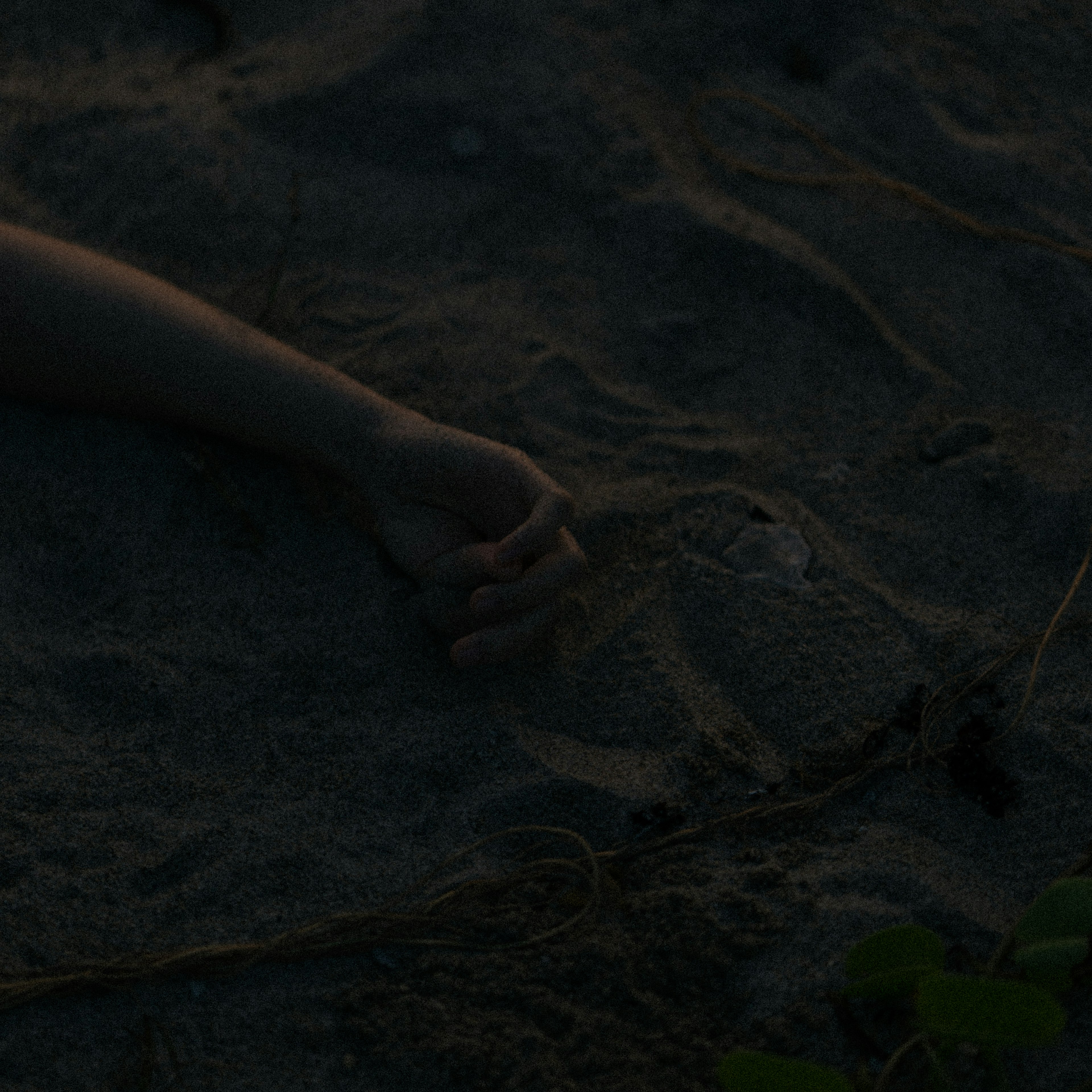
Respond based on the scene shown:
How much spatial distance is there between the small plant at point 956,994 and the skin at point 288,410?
73 centimetres

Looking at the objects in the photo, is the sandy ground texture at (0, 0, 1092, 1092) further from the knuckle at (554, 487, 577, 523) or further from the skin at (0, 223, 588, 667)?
the knuckle at (554, 487, 577, 523)

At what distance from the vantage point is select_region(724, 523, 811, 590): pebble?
1.81 metres

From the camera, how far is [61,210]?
235 cm

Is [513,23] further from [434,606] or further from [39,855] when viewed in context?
[39,855]

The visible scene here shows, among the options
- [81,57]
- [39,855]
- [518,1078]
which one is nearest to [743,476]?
[518,1078]

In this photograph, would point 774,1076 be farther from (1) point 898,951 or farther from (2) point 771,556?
(2) point 771,556

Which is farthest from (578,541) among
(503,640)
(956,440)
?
(956,440)

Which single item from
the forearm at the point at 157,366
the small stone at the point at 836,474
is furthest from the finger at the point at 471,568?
the small stone at the point at 836,474

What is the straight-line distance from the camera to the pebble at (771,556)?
1813 mm

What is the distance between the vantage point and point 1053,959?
1.17m

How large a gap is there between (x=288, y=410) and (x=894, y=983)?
4.59 feet

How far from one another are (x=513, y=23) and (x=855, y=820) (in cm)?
225

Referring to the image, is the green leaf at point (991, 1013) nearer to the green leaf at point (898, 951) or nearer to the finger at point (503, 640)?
the green leaf at point (898, 951)

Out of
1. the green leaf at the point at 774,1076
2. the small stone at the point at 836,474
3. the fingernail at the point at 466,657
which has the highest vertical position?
the small stone at the point at 836,474
